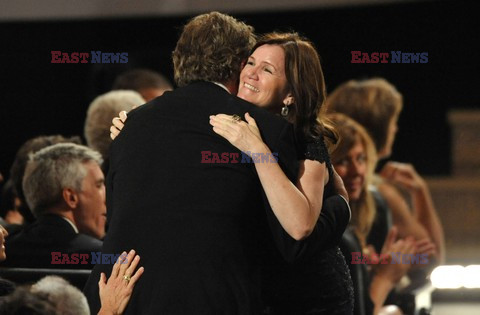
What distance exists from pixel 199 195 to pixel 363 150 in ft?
6.26

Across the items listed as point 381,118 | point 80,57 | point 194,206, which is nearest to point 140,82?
point 381,118

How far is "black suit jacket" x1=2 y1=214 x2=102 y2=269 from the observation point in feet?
10.9

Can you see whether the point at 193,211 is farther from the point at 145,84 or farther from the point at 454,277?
the point at 454,277

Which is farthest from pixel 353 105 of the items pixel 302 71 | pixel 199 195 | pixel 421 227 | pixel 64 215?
pixel 199 195

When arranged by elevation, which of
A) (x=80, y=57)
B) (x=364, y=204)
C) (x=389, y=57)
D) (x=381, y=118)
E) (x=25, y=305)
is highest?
(x=389, y=57)

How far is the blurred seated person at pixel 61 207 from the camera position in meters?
3.35

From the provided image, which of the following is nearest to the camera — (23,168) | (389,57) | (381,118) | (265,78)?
(265,78)

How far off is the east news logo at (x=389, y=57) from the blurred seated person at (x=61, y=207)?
124 inches

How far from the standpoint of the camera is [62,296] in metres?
2.48

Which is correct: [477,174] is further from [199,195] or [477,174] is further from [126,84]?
[199,195]

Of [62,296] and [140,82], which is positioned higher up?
[140,82]

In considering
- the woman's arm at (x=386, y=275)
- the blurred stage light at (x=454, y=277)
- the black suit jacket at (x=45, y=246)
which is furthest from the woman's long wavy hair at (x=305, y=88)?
the blurred stage light at (x=454, y=277)

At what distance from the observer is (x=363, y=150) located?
4.22 meters

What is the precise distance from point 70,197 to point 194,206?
1.26 m
